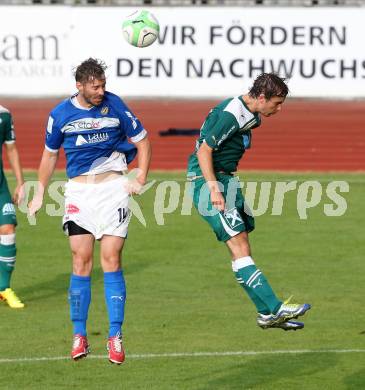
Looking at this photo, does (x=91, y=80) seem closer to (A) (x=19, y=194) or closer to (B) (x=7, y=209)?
(A) (x=19, y=194)

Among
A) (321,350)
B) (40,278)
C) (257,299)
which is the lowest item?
(40,278)

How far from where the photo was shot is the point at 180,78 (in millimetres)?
27406

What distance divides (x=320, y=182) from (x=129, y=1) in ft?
25.6

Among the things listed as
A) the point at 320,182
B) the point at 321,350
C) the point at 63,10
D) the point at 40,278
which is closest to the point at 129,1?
the point at 63,10

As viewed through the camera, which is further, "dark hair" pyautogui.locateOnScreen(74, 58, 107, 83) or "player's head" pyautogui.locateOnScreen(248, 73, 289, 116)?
"player's head" pyautogui.locateOnScreen(248, 73, 289, 116)

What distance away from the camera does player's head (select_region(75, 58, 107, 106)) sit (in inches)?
368

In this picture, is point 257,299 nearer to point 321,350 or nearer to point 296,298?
point 321,350

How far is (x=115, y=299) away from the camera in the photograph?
970cm

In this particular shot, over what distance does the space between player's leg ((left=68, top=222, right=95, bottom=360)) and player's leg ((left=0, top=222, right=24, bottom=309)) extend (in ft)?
11.6

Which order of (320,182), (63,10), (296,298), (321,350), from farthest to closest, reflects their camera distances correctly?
(63,10), (320,182), (296,298), (321,350)

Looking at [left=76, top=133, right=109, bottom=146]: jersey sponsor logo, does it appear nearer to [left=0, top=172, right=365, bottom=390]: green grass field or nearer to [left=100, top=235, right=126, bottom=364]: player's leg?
[left=100, top=235, right=126, bottom=364]: player's leg

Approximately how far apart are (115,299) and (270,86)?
2.15 meters

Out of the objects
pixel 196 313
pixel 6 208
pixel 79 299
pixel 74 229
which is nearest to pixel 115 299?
pixel 79 299

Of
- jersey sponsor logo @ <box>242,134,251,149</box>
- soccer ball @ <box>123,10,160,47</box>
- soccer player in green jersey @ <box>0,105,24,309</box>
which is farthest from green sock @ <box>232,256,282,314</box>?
soccer player in green jersey @ <box>0,105,24,309</box>
